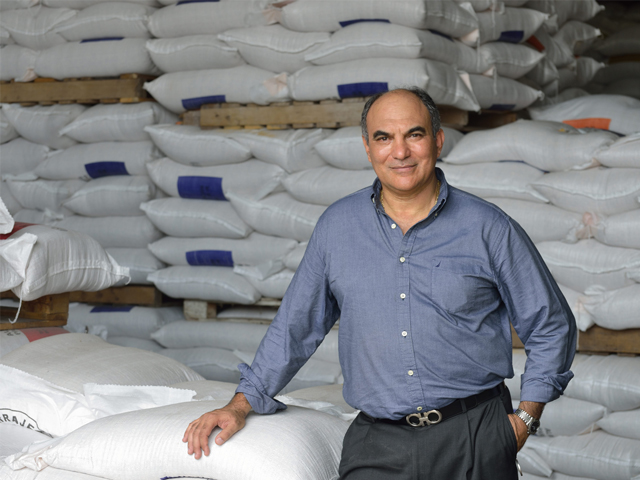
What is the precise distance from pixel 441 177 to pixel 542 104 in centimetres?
306

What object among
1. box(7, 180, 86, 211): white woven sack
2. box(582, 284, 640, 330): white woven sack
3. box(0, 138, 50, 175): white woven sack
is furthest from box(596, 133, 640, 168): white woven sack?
box(0, 138, 50, 175): white woven sack

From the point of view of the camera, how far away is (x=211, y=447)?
193cm

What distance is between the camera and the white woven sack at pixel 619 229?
3178mm

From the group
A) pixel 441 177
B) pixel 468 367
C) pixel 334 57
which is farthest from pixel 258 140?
pixel 468 367

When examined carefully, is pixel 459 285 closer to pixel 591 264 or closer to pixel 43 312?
pixel 591 264

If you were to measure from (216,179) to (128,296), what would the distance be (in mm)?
974

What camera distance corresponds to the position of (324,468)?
6.46ft

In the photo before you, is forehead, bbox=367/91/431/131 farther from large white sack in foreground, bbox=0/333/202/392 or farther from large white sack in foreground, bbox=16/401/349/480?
large white sack in foreground, bbox=0/333/202/392

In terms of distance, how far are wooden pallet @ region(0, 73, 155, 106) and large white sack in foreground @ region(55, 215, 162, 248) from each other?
72cm

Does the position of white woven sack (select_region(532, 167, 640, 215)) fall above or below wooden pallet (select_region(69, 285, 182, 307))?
above

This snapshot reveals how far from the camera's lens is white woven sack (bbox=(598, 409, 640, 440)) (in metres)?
3.13

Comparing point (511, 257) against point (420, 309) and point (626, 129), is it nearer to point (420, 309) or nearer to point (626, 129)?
point (420, 309)

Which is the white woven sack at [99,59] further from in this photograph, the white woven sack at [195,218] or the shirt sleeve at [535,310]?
the shirt sleeve at [535,310]

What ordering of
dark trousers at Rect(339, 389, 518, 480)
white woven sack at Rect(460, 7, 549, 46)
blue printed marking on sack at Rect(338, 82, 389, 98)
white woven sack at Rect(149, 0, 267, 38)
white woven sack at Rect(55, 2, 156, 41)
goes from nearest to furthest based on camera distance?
dark trousers at Rect(339, 389, 518, 480) < blue printed marking on sack at Rect(338, 82, 389, 98) < white woven sack at Rect(460, 7, 549, 46) < white woven sack at Rect(149, 0, 267, 38) < white woven sack at Rect(55, 2, 156, 41)
